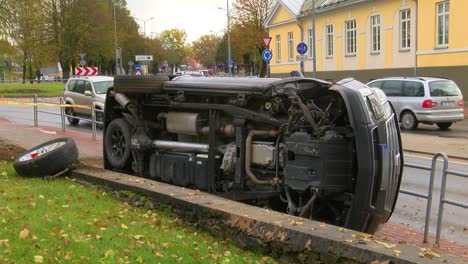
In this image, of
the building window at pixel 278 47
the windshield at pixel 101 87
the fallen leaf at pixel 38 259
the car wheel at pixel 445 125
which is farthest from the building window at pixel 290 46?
the fallen leaf at pixel 38 259

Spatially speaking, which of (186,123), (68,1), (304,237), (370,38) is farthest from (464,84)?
(68,1)

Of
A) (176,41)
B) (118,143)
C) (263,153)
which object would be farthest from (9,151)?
(176,41)

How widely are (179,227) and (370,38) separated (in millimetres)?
32569

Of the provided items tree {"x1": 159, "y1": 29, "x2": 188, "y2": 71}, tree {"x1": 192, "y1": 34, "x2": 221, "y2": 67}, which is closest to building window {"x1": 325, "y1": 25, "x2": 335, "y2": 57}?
tree {"x1": 192, "y1": 34, "x2": 221, "y2": 67}

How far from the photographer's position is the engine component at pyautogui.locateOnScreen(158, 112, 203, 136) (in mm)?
7035

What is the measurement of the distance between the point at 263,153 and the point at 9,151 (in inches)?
251

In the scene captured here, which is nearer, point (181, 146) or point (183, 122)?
point (183, 122)

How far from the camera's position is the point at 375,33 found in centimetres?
3612

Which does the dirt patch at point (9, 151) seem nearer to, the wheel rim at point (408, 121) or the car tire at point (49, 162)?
the car tire at point (49, 162)

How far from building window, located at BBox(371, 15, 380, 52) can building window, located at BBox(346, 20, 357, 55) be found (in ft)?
7.09

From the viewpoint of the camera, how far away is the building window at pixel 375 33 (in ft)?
117

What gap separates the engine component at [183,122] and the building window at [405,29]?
1098 inches

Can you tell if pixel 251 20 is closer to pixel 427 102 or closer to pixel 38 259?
pixel 427 102

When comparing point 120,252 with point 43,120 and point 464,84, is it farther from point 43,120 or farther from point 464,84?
point 464,84
